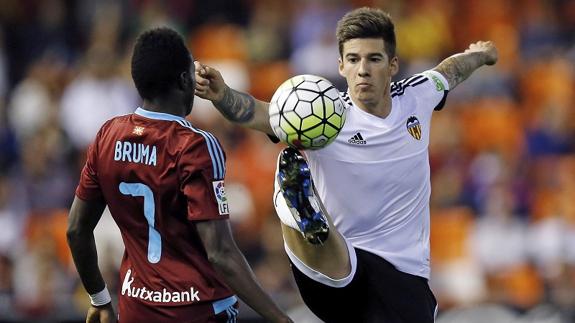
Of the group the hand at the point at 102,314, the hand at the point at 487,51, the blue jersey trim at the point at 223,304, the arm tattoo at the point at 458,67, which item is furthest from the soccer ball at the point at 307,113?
the hand at the point at 487,51

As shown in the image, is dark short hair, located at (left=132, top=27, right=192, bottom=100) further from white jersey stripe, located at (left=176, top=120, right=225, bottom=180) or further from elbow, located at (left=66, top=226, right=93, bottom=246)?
elbow, located at (left=66, top=226, right=93, bottom=246)

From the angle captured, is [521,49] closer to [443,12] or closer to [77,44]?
[443,12]

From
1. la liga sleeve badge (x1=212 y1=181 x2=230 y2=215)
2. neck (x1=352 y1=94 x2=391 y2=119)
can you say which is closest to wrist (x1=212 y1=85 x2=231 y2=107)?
la liga sleeve badge (x1=212 y1=181 x2=230 y2=215)

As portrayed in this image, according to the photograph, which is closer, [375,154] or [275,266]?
[375,154]

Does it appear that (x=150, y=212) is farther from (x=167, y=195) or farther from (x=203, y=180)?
(x=203, y=180)

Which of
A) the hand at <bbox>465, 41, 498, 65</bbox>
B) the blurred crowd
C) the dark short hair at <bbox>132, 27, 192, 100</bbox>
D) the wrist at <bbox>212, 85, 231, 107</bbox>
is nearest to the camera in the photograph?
the dark short hair at <bbox>132, 27, 192, 100</bbox>

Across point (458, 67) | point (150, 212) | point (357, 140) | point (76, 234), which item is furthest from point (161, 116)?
point (458, 67)

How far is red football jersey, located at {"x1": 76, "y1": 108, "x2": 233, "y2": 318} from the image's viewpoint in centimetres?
559

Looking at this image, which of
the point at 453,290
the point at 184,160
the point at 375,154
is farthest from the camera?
the point at 453,290

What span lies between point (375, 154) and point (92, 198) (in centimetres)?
172

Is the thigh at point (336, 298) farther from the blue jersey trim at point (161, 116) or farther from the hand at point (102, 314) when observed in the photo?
the blue jersey trim at point (161, 116)

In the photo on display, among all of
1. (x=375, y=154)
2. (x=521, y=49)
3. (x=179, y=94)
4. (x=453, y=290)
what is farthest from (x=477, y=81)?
(x=179, y=94)

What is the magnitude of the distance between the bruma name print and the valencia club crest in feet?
6.11

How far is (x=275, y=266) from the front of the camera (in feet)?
39.7
